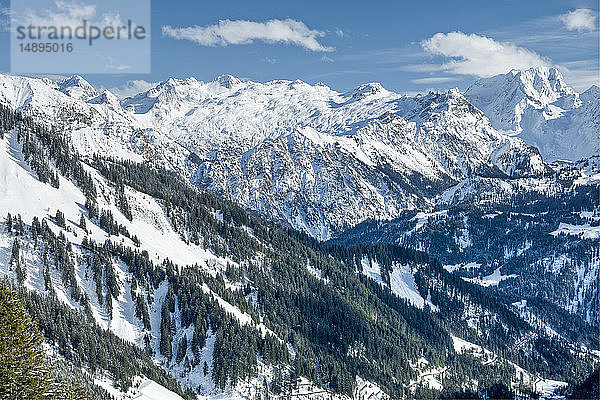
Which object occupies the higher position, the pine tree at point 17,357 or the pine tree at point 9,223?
the pine tree at point 17,357

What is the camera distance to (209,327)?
633 feet

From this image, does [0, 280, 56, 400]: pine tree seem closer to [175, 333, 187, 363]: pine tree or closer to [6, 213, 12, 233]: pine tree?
[175, 333, 187, 363]: pine tree

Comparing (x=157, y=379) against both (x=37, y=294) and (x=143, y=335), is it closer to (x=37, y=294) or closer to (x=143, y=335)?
(x=143, y=335)

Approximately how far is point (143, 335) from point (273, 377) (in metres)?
51.6

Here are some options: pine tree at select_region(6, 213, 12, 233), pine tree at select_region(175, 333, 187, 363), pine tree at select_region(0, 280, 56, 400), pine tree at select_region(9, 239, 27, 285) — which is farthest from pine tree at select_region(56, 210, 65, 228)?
pine tree at select_region(0, 280, 56, 400)

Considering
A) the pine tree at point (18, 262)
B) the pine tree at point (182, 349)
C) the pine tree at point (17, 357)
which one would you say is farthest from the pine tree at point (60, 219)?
the pine tree at point (17, 357)

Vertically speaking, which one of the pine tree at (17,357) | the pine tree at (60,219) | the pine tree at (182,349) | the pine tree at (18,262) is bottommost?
the pine tree at (182,349)

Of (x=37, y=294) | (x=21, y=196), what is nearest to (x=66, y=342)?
(x=37, y=294)

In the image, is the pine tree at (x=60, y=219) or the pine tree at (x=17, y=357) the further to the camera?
the pine tree at (x=60, y=219)

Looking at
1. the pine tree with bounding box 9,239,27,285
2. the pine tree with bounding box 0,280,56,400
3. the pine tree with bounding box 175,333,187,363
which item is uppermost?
the pine tree with bounding box 0,280,56,400

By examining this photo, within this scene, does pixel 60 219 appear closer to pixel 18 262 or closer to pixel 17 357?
pixel 18 262

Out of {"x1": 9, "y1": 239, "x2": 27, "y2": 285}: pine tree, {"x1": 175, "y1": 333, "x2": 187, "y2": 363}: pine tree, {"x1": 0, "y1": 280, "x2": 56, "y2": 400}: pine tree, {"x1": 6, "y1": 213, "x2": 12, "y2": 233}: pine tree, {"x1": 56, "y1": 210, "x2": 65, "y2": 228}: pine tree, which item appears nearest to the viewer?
{"x1": 0, "y1": 280, "x2": 56, "y2": 400}: pine tree

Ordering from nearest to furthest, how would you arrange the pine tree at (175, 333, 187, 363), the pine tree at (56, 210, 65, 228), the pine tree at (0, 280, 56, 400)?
the pine tree at (0, 280, 56, 400)
the pine tree at (175, 333, 187, 363)
the pine tree at (56, 210, 65, 228)

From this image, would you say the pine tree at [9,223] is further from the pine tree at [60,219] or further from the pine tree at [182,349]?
the pine tree at [182,349]
